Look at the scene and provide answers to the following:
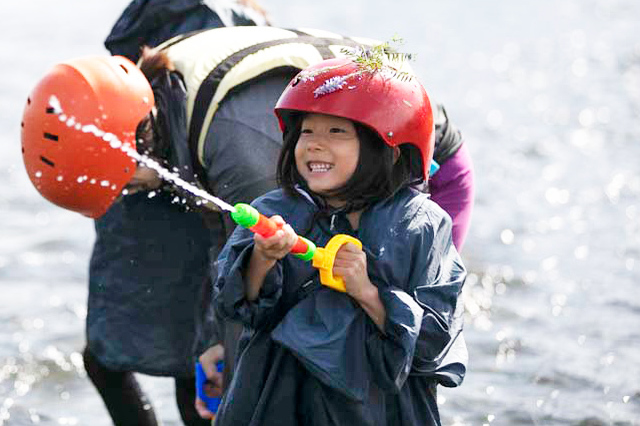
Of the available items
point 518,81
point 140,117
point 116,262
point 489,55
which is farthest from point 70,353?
point 489,55

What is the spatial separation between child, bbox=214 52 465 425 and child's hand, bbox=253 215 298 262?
0.04ft

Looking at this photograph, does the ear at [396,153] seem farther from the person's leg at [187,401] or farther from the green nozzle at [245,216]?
the person's leg at [187,401]

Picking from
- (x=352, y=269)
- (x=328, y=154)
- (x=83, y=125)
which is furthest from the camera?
(x=83, y=125)

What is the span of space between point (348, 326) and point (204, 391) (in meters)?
1.28

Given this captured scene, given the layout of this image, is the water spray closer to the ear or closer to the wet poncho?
the wet poncho

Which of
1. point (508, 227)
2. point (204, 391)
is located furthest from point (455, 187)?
point (508, 227)

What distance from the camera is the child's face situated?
3.31m

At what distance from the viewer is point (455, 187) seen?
4336 mm

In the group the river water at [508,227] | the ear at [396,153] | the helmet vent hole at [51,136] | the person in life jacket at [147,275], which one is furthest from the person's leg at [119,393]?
the ear at [396,153]

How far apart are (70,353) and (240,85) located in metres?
2.86

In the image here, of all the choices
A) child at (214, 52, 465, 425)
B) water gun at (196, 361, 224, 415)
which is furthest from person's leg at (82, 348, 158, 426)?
child at (214, 52, 465, 425)

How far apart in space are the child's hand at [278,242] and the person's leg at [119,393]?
1762mm

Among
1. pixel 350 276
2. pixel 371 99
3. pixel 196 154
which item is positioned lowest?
pixel 196 154

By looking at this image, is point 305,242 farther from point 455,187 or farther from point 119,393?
point 119,393
